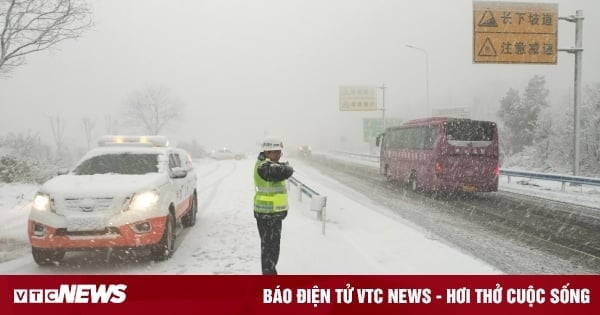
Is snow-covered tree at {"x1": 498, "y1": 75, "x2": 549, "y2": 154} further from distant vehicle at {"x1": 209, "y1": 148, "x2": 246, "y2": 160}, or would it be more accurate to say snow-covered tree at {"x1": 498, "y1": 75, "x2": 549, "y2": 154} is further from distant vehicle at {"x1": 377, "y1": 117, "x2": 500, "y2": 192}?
distant vehicle at {"x1": 377, "y1": 117, "x2": 500, "y2": 192}

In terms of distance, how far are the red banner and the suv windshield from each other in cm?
221

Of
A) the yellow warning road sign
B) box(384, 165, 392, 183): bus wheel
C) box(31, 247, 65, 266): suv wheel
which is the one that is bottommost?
box(384, 165, 392, 183): bus wheel

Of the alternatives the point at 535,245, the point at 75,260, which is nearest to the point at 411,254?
the point at 535,245

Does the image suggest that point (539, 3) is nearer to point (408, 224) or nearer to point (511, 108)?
point (408, 224)

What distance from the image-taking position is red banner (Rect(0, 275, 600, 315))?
490cm

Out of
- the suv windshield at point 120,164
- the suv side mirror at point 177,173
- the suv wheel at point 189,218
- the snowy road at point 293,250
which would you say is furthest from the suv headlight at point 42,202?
the suv wheel at point 189,218

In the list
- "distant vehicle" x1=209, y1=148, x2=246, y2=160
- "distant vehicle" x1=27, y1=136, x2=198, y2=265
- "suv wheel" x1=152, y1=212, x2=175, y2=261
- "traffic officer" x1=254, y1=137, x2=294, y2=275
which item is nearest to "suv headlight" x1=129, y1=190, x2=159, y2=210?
"distant vehicle" x1=27, y1=136, x2=198, y2=265

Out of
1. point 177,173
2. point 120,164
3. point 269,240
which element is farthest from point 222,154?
point 269,240

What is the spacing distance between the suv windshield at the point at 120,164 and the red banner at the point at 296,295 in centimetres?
221

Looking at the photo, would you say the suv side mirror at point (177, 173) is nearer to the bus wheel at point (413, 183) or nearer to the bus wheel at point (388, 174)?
the bus wheel at point (413, 183)

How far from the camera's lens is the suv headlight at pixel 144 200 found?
6.55 m

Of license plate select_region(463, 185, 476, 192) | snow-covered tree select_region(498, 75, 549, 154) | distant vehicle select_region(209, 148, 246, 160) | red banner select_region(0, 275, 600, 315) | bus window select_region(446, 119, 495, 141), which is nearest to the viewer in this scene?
red banner select_region(0, 275, 600, 315)

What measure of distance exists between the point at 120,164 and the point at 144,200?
1.79m

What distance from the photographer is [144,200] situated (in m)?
6.69
